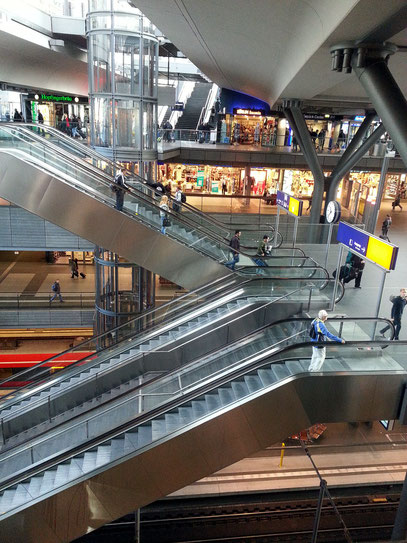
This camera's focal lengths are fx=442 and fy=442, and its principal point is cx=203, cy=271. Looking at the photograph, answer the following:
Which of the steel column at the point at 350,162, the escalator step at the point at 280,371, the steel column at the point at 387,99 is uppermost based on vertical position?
the steel column at the point at 387,99

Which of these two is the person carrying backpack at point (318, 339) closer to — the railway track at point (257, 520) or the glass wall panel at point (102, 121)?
the railway track at point (257, 520)

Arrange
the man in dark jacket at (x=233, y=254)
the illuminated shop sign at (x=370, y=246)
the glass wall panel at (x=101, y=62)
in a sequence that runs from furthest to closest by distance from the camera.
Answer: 1. the glass wall panel at (x=101, y=62)
2. the man in dark jacket at (x=233, y=254)
3. the illuminated shop sign at (x=370, y=246)

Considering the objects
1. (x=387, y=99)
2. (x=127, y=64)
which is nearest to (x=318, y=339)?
(x=387, y=99)

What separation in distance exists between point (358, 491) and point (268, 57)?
39.6ft

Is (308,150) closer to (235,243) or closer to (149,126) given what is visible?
(149,126)

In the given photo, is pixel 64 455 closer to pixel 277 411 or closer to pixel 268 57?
pixel 277 411

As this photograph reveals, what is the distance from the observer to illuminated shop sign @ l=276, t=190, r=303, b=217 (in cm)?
1372

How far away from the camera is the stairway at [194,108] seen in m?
37.0

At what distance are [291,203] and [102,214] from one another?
607cm

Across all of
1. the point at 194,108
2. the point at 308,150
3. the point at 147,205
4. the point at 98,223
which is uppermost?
the point at 194,108

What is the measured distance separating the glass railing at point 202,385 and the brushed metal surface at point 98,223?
15.9ft

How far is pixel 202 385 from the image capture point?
7750 mm

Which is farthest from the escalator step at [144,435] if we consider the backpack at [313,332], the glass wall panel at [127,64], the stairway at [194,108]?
the stairway at [194,108]

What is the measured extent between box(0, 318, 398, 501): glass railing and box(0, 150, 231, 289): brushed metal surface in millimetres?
4853
